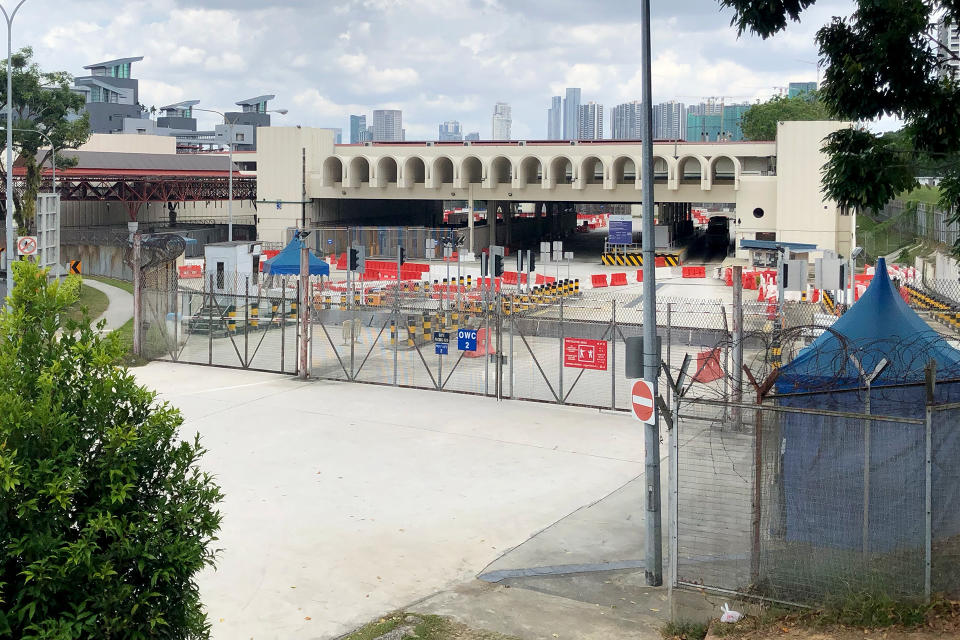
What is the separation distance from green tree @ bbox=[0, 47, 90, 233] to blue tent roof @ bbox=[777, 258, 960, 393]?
41869 mm

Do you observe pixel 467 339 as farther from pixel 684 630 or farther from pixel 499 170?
pixel 499 170

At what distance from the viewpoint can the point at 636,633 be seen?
34.3ft

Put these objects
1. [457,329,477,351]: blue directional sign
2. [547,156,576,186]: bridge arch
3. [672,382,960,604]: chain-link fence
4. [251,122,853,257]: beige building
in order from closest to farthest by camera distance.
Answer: [672,382,960,604]: chain-link fence → [457,329,477,351]: blue directional sign → [251,122,853,257]: beige building → [547,156,576,186]: bridge arch

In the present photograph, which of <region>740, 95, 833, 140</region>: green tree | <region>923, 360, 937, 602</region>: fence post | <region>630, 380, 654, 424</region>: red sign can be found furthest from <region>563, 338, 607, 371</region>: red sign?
<region>740, 95, 833, 140</region>: green tree

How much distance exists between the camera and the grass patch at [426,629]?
410 inches

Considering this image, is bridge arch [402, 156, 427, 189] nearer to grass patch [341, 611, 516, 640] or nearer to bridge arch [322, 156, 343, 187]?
bridge arch [322, 156, 343, 187]

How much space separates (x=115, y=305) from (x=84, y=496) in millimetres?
35885

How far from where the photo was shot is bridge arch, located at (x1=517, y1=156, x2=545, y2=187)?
2680 inches

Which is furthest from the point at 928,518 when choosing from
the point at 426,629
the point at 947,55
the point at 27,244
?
the point at 27,244

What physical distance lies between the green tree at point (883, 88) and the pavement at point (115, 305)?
83.9ft

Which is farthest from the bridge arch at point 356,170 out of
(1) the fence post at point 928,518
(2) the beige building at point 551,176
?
(1) the fence post at point 928,518

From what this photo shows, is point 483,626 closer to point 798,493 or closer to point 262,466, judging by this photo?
point 798,493

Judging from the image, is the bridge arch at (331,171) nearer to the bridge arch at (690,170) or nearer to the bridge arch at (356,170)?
the bridge arch at (356,170)

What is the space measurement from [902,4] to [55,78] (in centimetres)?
4422
